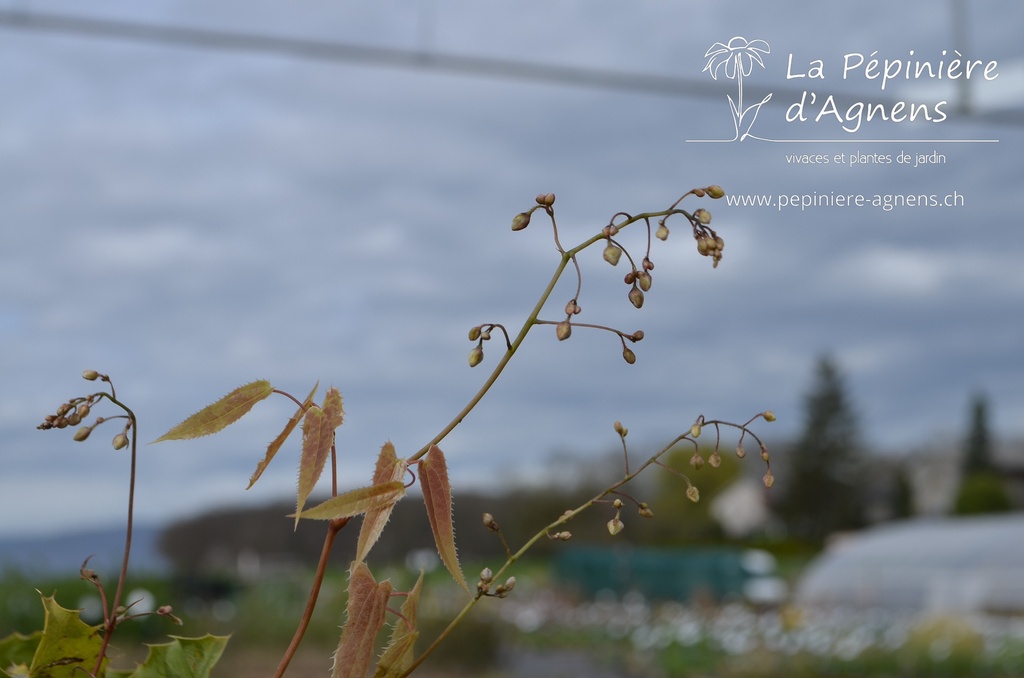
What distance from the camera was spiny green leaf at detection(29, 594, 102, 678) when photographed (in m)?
0.56

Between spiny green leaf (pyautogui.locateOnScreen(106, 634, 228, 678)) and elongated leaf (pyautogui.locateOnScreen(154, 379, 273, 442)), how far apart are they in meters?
0.12

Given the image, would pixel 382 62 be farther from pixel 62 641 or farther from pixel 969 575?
pixel 969 575

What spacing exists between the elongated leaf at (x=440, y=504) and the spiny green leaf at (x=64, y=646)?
0.70 feet

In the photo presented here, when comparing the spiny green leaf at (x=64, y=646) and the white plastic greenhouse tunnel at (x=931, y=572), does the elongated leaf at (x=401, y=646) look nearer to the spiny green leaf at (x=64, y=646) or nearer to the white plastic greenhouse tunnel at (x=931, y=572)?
the spiny green leaf at (x=64, y=646)

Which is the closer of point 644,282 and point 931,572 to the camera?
point 644,282

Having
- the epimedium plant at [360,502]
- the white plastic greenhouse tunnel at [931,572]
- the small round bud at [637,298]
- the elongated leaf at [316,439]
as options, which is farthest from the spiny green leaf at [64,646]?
the white plastic greenhouse tunnel at [931,572]

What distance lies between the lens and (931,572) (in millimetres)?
10875

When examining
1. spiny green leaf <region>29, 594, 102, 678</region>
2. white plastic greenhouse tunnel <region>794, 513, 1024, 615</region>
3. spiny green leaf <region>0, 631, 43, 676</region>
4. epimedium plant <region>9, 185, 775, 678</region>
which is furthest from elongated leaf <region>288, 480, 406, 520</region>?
white plastic greenhouse tunnel <region>794, 513, 1024, 615</region>

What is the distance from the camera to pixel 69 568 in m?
8.35

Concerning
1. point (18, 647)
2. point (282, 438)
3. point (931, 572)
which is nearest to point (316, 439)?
point (282, 438)

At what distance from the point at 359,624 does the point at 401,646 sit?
3 centimetres

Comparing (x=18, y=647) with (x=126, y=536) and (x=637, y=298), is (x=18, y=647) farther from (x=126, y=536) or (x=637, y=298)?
(x=637, y=298)

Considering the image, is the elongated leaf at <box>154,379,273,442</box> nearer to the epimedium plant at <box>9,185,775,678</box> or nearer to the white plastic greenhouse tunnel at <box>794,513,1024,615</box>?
the epimedium plant at <box>9,185,775,678</box>

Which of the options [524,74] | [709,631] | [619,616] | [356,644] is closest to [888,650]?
[709,631]
